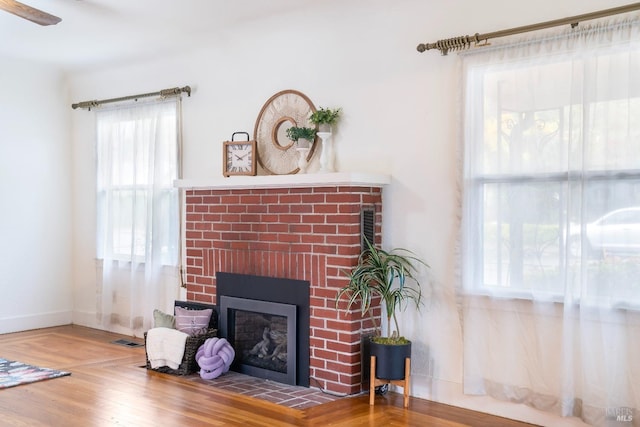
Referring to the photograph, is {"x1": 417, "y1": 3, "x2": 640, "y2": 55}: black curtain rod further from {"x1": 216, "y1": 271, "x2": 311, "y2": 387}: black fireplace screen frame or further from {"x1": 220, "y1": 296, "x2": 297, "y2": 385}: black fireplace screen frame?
{"x1": 220, "y1": 296, "x2": 297, "y2": 385}: black fireplace screen frame

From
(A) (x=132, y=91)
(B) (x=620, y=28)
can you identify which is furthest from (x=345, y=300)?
(A) (x=132, y=91)

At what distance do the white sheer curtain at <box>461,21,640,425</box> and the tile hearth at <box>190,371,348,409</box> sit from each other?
97 centimetres

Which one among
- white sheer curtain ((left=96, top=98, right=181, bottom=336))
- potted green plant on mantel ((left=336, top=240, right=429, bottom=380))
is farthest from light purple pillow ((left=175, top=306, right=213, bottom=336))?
potted green plant on mantel ((left=336, top=240, right=429, bottom=380))

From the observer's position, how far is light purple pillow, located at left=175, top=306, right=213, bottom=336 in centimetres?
491

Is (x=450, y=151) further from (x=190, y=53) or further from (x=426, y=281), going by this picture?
(x=190, y=53)

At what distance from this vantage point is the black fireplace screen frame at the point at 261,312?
14.6 ft

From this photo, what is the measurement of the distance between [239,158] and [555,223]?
8.13ft

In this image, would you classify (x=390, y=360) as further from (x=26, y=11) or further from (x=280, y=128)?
(x=26, y=11)

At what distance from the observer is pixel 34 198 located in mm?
6613

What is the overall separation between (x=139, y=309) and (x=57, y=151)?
202 centimetres

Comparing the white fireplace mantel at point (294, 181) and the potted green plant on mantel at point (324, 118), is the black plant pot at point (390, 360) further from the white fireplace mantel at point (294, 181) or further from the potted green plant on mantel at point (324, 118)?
the potted green plant on mantel at point (324, 118)

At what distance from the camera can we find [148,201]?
19.5 feet

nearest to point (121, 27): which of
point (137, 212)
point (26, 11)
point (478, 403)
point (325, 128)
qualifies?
point (26, 11)

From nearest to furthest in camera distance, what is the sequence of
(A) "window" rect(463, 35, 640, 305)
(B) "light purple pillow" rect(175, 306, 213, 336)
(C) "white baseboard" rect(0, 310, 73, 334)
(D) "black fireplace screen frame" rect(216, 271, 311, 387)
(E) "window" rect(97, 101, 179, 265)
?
1. (A) "window" rect(463, 35, 640, 305)
2. (D) "black fireplace screen frame" rect(216, 271, 311, 387)
3. (B) "light purple pillow" rect(175, 306, 213, 336)
4. (E) "window" rect(97, 101, 179, 265)
5. (C) "white baseboard" rect(0, 310, 73, 334)
